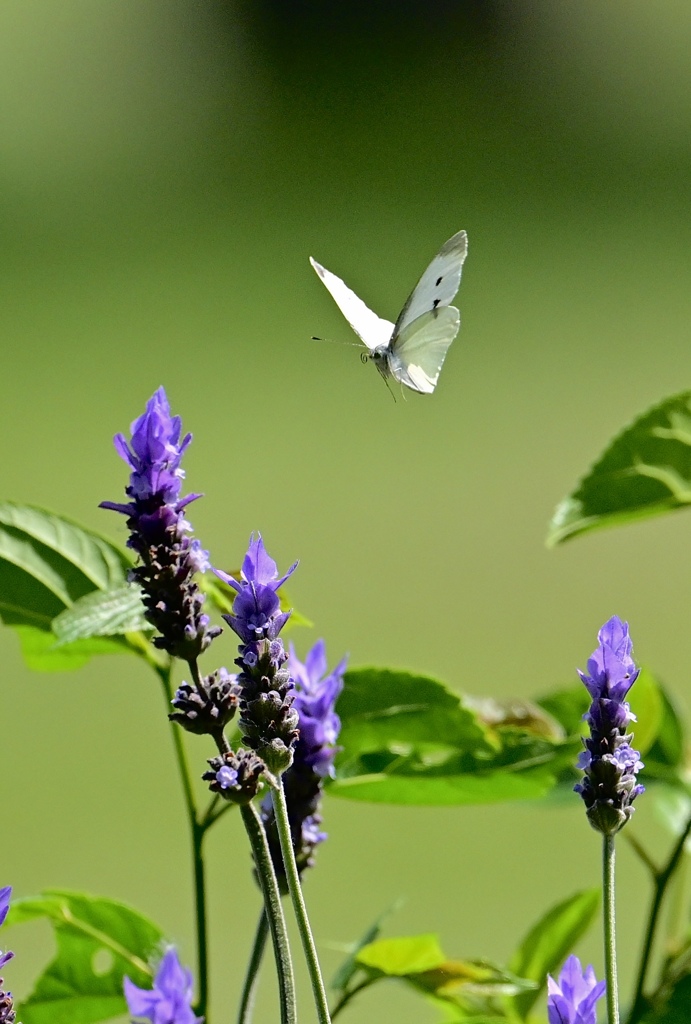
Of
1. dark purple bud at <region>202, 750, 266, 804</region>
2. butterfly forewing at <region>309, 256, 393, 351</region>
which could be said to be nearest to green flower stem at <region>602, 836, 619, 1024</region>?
dark purple bud at <region>202, 750, 266, 804</region>

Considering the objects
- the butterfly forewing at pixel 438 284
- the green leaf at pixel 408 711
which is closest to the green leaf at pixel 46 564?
the green leaf at pixel 408 711

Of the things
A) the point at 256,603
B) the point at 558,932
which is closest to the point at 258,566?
the point at 256,603

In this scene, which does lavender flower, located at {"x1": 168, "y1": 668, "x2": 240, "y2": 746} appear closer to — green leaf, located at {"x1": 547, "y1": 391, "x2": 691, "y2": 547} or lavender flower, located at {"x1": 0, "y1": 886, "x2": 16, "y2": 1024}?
lavender flower, located at {"x1": 0, "y1": 886, "x2": 16, "y2": 1024}

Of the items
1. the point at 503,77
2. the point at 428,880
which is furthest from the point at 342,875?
the point at 503,77

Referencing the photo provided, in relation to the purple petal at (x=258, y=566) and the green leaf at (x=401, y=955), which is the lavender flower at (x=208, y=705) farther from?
the green leaf at (x=401, y=955)

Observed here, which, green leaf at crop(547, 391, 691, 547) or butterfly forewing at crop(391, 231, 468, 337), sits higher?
butterfly forewing at crop(391, 231, 468, 337)

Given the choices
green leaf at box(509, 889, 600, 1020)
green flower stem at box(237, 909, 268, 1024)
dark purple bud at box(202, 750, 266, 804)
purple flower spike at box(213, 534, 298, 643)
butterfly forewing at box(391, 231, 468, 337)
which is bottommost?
green leaf at box(509, 889, 600, 1020)
